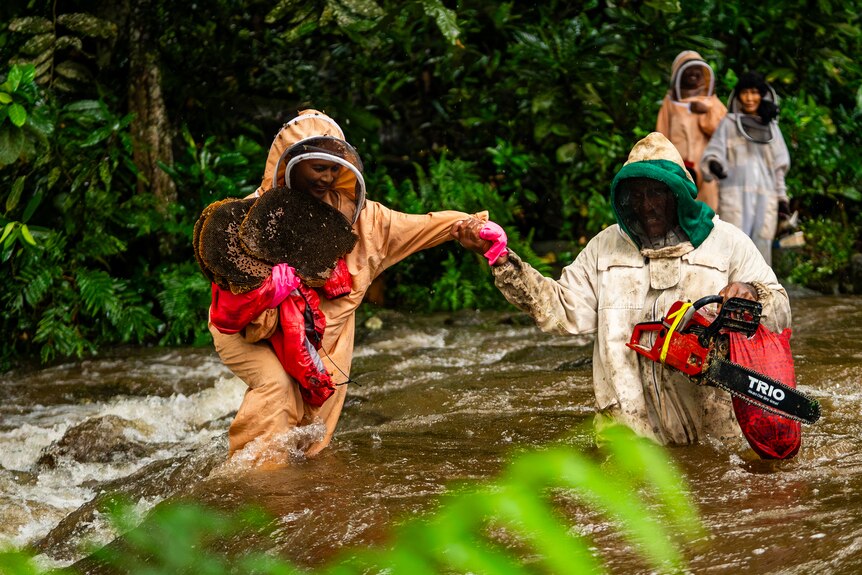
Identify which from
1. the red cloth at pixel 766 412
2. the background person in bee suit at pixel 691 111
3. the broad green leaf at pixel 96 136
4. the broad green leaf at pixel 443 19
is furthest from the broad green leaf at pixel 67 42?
the red cloth at pixel 766 412

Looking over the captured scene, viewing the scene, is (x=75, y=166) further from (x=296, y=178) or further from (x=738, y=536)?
(x=738, y=536)

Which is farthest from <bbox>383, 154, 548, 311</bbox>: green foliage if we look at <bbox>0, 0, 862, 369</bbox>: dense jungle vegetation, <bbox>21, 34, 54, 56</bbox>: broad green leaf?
<bbox>21, 34, 54, 56</bbox>: broad green leaf

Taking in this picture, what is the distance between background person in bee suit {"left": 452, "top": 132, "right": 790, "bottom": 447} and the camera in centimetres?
462

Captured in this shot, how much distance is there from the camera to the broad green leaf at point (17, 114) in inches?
279

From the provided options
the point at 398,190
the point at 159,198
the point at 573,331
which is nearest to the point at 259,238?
the point at 573,331

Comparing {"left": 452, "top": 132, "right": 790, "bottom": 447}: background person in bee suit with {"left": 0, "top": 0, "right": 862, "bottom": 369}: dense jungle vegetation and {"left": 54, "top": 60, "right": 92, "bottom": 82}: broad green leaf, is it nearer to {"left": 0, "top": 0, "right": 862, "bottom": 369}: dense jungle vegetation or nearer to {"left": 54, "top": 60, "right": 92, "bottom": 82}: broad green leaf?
{"left": 0, "top": 0, "right": 862, "bottom": 369}: dense jungle vegetation

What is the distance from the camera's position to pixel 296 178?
4.95 metres

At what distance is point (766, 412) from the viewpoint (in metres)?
4.23

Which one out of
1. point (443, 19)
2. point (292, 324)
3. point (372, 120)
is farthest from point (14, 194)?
point (292, 324)

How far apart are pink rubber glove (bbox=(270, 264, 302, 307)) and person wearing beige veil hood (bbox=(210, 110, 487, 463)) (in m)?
0.14

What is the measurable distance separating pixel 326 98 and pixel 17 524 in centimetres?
637

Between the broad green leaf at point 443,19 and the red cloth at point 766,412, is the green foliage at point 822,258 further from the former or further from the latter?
the red cloth at point 766,412

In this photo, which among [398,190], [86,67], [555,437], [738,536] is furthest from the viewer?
[398,190]

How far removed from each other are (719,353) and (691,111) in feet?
18.5
